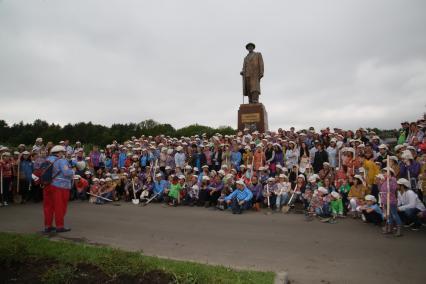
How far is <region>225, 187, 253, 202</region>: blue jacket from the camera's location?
1105cm

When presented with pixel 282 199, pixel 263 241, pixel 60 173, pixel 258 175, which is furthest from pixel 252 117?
pixel 60 173

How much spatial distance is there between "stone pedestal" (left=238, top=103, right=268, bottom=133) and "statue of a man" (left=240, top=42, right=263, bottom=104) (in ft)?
2.53

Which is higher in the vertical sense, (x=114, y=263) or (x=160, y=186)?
(x=160, y=186)

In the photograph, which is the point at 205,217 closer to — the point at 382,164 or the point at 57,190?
the point at 57,190

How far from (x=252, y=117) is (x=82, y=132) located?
110 ft

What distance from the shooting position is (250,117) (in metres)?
17.8

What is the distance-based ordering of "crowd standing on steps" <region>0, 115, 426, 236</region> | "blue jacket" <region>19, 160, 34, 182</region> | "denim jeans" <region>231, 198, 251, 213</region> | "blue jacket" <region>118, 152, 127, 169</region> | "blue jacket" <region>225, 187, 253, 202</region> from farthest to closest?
"blue jacket" <region>118, 152, 127, 169</region>
"blue jacket" <region>19, 160, 34, 182</region>
"blue jacket" <region>225, 187, 253, 202</region>
"denim jeans" <region>231, 198, 251, 213</region>
"crowd standing on steps" <region>0, 115, 426, 236</region>

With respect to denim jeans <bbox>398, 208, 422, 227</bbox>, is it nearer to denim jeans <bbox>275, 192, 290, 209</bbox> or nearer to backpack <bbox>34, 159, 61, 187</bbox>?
denim jeans <bbox>275, 192, 290, 209</bbox>

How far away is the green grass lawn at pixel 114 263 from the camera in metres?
4.65

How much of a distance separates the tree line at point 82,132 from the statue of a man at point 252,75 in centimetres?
1935

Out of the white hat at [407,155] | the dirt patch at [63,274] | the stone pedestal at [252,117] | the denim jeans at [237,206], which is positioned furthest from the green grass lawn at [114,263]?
the stone pedestal at [252,117]

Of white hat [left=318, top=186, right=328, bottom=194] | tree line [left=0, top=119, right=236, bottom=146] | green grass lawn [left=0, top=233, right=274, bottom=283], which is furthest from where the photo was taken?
tree line [left=0, top=119, right=236, bottom=146]

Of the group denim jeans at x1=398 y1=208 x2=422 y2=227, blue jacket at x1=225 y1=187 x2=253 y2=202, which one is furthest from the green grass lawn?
blue jacket at x1=225 y1=187 x2=253 y2=202

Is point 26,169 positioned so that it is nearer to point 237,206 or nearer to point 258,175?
point 237,206
